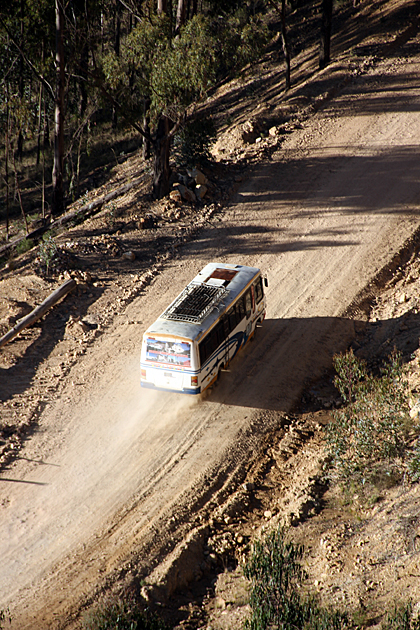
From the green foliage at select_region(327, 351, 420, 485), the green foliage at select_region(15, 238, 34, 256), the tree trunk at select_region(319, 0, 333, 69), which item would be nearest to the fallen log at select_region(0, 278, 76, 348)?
the green foliage at select_region(15, 238, 34, 256)

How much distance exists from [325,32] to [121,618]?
108ft

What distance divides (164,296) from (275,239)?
5338mm

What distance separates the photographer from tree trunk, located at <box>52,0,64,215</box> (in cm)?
2339

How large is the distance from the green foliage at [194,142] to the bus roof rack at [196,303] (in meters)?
11.0

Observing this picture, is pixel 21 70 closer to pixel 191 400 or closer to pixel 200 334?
pixel 200 334

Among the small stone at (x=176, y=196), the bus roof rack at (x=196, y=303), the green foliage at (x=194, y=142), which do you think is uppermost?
the green foliage at (x=194, y=142)

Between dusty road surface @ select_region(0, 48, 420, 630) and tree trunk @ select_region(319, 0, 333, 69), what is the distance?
10631 millimetres

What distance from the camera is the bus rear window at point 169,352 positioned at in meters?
12.3

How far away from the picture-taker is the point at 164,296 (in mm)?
17406

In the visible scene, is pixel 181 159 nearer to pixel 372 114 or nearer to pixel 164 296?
pixel 164 296

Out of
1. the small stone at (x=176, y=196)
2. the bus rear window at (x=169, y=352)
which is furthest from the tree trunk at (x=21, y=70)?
the bus rear window at (x=169, y=352)

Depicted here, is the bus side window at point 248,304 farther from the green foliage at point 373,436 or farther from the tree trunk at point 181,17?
the tree trunk at point 181,17

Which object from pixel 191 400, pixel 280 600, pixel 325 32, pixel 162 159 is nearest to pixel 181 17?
pixel 162 159

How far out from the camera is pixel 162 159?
22.0m
